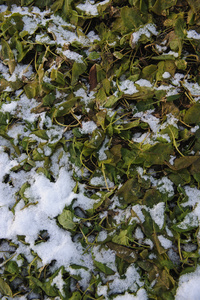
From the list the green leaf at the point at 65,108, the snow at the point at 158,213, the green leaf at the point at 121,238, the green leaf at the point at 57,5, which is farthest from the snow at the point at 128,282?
the green leaf at the point at 57,5

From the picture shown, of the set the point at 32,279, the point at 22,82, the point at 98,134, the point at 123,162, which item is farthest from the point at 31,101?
the point at 32,279

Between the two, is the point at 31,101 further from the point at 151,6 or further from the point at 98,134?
the point at 151,6

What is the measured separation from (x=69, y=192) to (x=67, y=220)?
12 centimetres

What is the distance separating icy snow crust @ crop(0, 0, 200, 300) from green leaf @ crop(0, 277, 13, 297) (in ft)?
0.22

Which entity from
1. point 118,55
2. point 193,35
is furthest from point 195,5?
point 118,55

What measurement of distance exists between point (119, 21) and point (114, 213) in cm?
91

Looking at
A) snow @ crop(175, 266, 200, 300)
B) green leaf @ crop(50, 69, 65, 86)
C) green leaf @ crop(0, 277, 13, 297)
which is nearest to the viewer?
snow @ crop(175, 266, 200, 300)

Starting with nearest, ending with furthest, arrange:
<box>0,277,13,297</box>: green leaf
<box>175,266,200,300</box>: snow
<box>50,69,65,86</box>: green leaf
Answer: <box>175,266,200,300</box>: snow < <box>0,277,13,297</box>: green leaf < <box>50,69,65,86</box>: green leaf

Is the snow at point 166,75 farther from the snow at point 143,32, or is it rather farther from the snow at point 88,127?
the snow at point 88,127

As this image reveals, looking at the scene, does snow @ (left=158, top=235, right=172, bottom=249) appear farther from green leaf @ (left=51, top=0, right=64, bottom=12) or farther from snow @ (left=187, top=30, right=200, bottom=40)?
green leaf @ (left=51, top=0, right=64, bottom=12)

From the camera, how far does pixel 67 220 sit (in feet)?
3.41

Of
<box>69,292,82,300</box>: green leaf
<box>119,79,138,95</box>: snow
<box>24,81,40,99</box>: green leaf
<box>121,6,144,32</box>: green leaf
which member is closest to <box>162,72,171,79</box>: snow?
<box>119,79,138,95</box>: snow

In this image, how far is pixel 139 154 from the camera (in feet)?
3.40

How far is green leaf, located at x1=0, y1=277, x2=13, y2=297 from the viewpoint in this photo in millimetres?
1041
